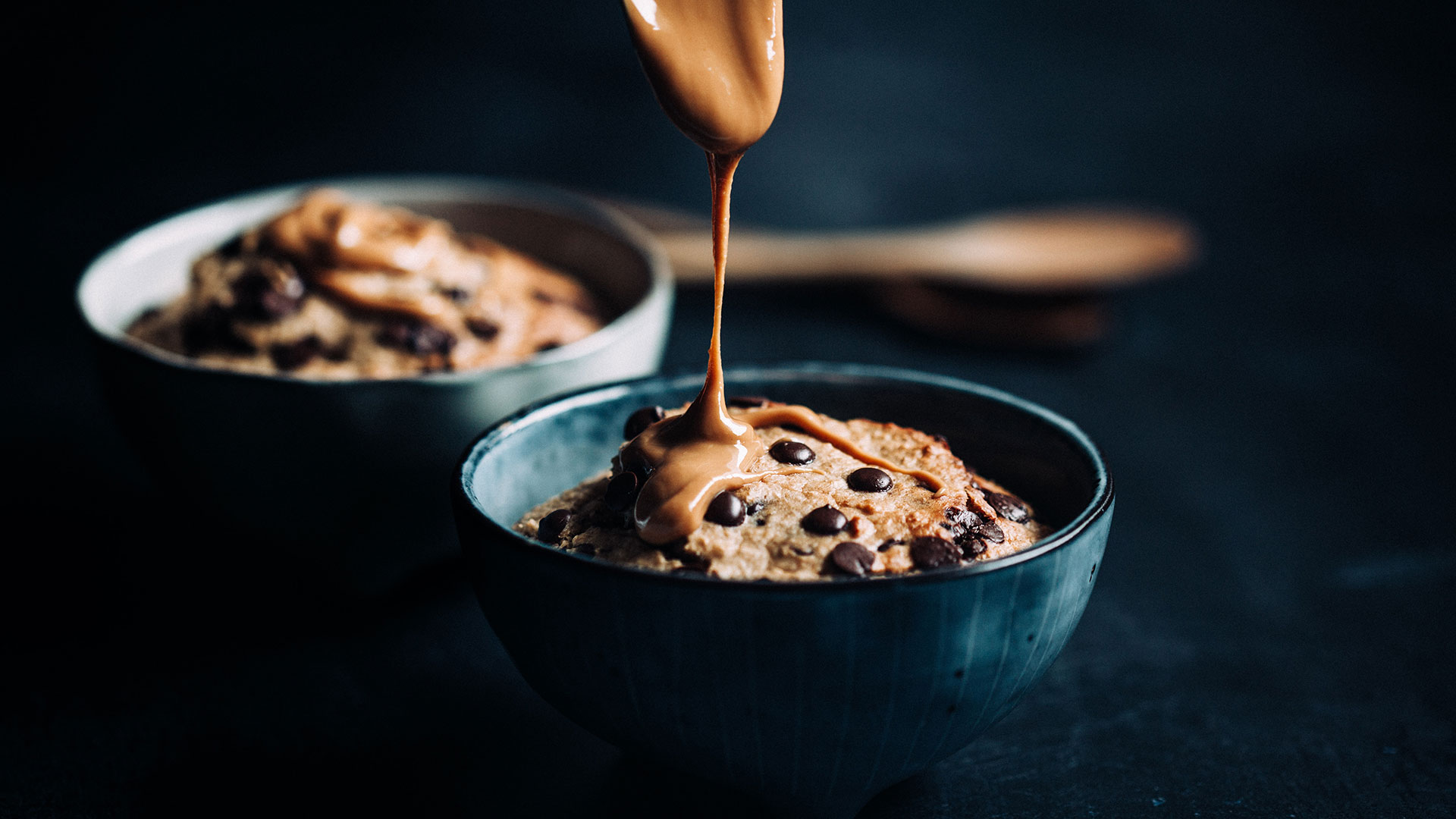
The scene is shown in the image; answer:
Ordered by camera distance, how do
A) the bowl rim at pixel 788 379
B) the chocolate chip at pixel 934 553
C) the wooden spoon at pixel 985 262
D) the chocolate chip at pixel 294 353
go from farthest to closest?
the wooden spoon at pixel 985 262 → the chocolate chip at pixel 294 353 → the chocolate chip at pixel 934 553 → the bowl rim at pixel 788 379

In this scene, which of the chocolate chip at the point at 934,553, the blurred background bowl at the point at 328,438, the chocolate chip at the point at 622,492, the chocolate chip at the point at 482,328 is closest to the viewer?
the chocolate chip at the point at 934,553

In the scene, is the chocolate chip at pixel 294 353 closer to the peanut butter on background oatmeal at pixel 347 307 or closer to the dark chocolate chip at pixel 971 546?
the peanut butter on background oatmeal at pixel 347 307

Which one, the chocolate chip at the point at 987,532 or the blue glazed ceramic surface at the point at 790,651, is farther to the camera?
the chocolate chip at the point at 987,532

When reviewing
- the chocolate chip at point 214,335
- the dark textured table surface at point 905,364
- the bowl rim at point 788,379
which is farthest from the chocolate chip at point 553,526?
the chocolate chip at point 214,335

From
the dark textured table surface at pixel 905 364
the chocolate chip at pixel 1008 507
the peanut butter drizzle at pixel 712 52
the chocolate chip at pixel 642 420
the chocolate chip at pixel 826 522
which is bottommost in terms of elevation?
the dark textured table surface at pixel 905 364

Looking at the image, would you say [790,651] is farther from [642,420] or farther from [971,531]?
[642,420]

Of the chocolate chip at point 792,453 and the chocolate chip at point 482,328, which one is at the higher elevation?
the chocolate chip at point 792,453

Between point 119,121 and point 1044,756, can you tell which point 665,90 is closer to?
point 1044,756

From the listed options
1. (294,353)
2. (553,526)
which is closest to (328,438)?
(294,353)
